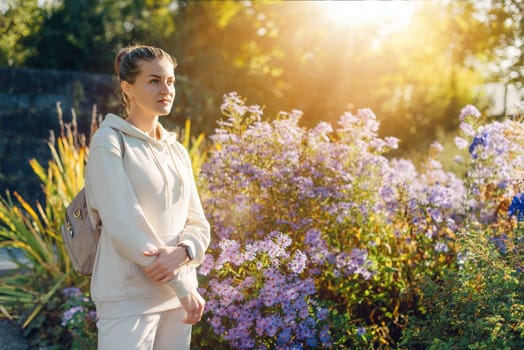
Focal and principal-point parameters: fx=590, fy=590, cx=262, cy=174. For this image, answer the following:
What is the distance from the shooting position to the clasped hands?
202 centimetres

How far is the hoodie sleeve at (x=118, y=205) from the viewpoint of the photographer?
6.54 ft

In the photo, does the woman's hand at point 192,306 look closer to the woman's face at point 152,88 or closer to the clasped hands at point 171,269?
the clasped hands at point 171,269

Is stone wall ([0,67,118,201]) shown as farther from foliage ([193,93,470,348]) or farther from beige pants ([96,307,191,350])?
beige pants ([96,307,191,350])

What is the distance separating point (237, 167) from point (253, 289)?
752mm

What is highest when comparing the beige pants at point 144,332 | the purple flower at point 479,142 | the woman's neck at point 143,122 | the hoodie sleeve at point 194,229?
the purple flower at point 479,142

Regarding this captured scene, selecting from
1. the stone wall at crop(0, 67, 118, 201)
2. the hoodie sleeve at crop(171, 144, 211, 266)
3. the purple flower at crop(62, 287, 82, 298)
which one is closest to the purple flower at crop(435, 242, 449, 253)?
the hoodie sleeve at crop(171, 144, 211, 266)

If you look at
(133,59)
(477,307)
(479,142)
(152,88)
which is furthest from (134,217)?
(479,142)

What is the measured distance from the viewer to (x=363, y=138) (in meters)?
3.99

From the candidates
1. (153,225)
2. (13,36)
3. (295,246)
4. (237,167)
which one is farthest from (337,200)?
(13,36)

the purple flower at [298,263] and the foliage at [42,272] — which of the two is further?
the foliage at [42,272]

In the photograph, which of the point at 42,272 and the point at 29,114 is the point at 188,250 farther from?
the point at 29,114

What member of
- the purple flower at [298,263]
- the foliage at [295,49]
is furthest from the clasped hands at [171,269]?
the foliage at [295,49]

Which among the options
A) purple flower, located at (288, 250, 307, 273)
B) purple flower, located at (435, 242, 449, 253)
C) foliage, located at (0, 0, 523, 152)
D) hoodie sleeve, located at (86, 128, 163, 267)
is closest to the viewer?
hoodie sleeve, located at (86, 128, 163, 267)

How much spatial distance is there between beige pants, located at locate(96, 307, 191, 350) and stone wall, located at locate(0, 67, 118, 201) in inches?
227
